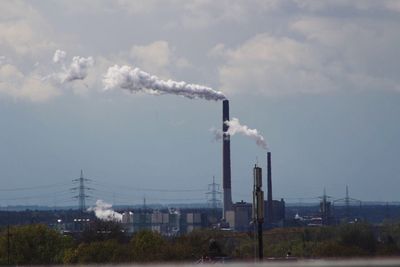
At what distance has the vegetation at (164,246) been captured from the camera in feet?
305

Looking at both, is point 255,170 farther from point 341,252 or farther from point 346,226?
point 346,226

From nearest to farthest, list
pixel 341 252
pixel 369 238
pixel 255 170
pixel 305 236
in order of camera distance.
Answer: pixel 255 170, pixel 341 252, pixel 369 238, pixel 305 236

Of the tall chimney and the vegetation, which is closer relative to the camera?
the vegetation

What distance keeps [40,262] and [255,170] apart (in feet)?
177

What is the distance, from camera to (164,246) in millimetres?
100125

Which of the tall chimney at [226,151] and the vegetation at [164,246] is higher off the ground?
the tall chimney at [226,151]

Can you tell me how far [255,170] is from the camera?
4588 centimetres

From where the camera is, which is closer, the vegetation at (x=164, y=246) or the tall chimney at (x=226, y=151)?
the vegetation at (x=164, y=246)

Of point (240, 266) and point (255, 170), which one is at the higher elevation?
point (255, 170)

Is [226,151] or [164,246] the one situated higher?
[226,151]

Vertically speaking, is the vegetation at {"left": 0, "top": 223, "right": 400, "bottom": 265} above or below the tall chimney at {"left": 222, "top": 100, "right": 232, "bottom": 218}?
below

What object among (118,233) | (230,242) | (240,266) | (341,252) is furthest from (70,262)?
(240,266)

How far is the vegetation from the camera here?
9300 cm

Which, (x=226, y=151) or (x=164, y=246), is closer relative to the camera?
(x=164, y=246)
